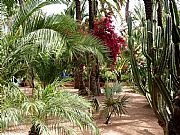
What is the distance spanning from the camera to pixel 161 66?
4602 millimetres

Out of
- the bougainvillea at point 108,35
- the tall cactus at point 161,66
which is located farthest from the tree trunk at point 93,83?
the tall cactus at point 161,66

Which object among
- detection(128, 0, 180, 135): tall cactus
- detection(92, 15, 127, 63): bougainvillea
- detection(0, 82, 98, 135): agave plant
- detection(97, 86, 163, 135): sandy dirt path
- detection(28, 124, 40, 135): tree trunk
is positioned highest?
detection(92, 15, 127, 63): bougainvillea

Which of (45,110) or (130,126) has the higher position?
(45,110)

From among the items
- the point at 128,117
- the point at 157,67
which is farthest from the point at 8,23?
the point at 128,117

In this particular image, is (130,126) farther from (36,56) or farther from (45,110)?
(45,110)

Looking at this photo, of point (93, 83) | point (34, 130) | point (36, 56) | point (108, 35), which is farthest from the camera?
point (93, 83)

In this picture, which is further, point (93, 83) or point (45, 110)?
point (93, 83)

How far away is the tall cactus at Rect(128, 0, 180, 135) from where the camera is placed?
460 centimetres

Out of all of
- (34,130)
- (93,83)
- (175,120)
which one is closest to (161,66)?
(175,120)

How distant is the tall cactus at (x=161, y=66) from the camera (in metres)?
4.60

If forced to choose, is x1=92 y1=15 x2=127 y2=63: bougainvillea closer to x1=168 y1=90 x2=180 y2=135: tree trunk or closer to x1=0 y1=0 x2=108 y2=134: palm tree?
x1=0 y1=0 x2=108 y2=134: palm tree

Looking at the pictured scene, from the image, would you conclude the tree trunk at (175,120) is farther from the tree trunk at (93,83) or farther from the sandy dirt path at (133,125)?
the tree trunk at (93,83)

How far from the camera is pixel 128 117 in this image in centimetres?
813

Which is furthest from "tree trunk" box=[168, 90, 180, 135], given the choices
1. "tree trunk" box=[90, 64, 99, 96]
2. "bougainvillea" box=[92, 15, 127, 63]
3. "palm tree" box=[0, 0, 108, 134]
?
"tree trunk" box=[90, 64, 99, 96]
